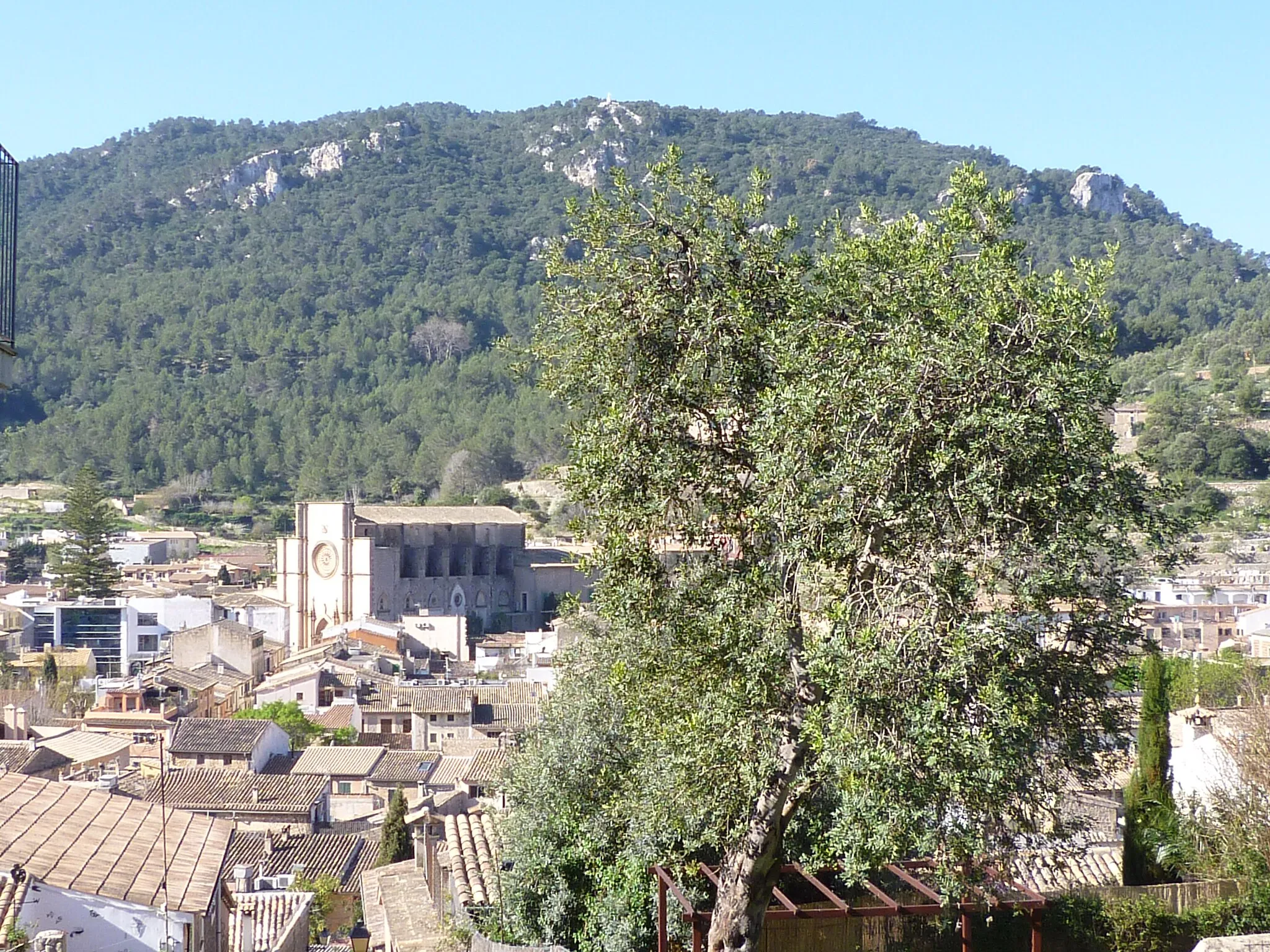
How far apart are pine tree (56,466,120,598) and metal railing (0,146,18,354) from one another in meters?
52.5

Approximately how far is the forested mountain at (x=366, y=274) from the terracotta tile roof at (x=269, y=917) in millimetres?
49468

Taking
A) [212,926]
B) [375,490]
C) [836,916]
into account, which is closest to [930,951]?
[836,916]

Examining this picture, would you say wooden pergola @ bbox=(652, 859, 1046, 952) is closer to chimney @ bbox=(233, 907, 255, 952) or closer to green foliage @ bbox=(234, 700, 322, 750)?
chimney @ bbox=(233, 907, 255, 952)

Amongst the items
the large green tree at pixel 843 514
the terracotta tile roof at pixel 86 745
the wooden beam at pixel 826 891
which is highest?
the large green tree at pixel 843 514

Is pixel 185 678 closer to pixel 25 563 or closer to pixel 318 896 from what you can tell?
pixel 318 896

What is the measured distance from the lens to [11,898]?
9219 mm

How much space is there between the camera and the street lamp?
16.4 m

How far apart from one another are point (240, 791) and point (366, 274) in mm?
115896

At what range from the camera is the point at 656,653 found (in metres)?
8.02

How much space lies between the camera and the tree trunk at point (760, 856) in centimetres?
777

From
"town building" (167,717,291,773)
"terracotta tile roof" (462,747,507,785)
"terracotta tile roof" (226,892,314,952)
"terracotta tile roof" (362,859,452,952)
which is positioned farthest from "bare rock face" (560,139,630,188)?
"terracotta tile roof" (226,892,314,952)

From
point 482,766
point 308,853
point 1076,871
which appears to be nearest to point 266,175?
point 482,766

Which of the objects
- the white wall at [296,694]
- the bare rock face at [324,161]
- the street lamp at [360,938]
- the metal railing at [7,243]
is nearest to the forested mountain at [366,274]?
the bare rock face at [324,161]

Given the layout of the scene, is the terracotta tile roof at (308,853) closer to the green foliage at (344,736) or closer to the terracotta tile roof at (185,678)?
the green foliage at (344,736)
